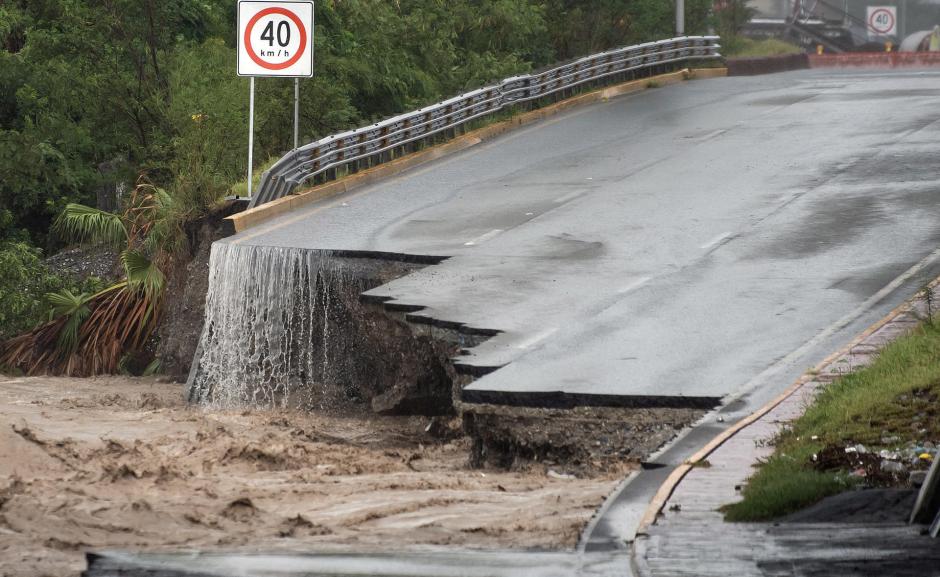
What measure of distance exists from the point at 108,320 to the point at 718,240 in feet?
31.9

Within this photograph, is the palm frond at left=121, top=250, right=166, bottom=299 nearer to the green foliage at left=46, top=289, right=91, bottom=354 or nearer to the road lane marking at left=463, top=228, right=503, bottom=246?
the green foliage at left=46, top=289, right=91, bottom=354

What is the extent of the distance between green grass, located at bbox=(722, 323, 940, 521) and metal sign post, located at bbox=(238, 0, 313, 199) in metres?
12.8

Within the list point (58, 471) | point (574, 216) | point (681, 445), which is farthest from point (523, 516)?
point (574, 216)

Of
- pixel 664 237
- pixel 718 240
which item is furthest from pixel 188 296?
pixel 718 240

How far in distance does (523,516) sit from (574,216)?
11.8 metres

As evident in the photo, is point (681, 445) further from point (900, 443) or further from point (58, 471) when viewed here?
point (58, 471)

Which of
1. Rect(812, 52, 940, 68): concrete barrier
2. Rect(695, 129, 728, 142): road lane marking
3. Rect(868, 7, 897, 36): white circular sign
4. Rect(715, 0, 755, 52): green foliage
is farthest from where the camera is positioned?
Rect(868, 7, 897, 36): white circular sign

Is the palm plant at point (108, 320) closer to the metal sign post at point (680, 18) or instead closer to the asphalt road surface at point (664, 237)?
the asphalt road surface at point (664, 237)

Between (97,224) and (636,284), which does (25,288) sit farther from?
(636,284)

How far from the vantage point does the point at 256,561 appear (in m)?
9.55

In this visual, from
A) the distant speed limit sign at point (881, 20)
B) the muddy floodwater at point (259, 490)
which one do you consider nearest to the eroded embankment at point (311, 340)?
the muddy floodwater at point (259, 490)

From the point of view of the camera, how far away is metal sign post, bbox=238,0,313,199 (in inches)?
950

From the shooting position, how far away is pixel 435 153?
2808 centimetres

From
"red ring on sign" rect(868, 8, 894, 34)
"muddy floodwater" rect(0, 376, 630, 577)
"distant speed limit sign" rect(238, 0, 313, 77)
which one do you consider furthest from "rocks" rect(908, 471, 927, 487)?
"red ring on sign" rect(868, 8, 894, 34)
